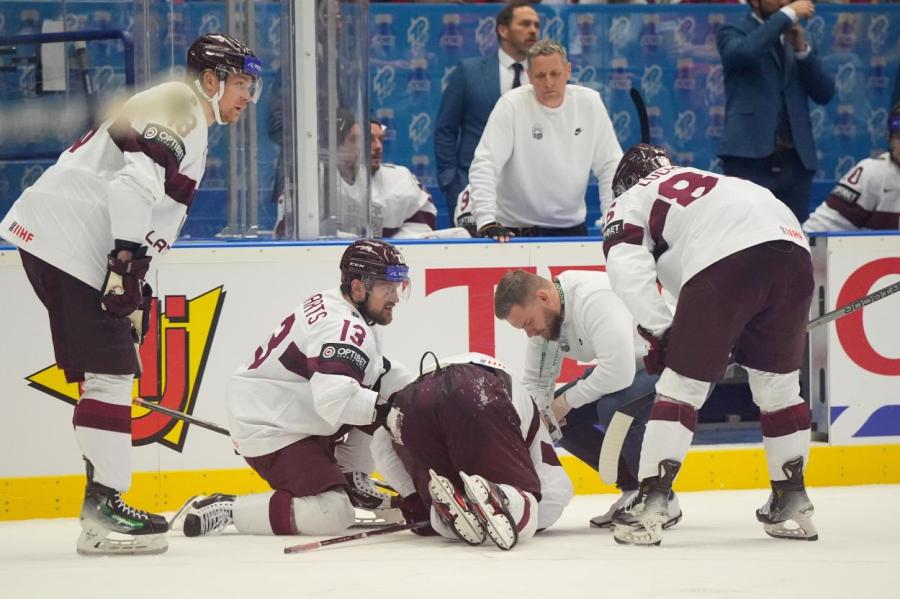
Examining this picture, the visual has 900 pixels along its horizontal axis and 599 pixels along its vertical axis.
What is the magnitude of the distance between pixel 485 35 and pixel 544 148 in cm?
173

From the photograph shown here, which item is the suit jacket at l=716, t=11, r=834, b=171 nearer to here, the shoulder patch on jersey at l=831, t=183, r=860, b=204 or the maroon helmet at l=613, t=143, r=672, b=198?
the shoulder patch on jersey at l=831, t=183, r=860, b=204

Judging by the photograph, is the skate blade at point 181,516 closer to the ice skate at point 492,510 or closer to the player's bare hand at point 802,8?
the ice skate at point 492,510

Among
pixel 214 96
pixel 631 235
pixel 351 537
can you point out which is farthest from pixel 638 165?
pixel 351 537

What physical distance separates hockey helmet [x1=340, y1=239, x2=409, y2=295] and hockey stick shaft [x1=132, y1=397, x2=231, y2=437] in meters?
0.75

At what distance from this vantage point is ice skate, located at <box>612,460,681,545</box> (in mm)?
4301

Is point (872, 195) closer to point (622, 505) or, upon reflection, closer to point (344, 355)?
point (622, 505)

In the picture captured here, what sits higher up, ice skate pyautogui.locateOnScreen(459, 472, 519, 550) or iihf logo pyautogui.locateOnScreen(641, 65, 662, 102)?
iihf logo pyautogui.locateOnScreen(641, 65, 662, 102)

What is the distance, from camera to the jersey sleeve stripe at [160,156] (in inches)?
164

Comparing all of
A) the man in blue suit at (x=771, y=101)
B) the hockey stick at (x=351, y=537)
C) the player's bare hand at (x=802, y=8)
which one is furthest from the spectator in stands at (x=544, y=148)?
the hockey stick at (x=351, y=537)

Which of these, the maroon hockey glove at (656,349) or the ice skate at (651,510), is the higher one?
the maroon hockey glove at (656,349)

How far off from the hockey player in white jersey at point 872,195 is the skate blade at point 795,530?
2697mm

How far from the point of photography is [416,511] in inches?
183

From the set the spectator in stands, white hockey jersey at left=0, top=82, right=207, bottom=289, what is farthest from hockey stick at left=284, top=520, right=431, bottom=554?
the spectator in stands

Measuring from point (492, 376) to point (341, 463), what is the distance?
895 mm
